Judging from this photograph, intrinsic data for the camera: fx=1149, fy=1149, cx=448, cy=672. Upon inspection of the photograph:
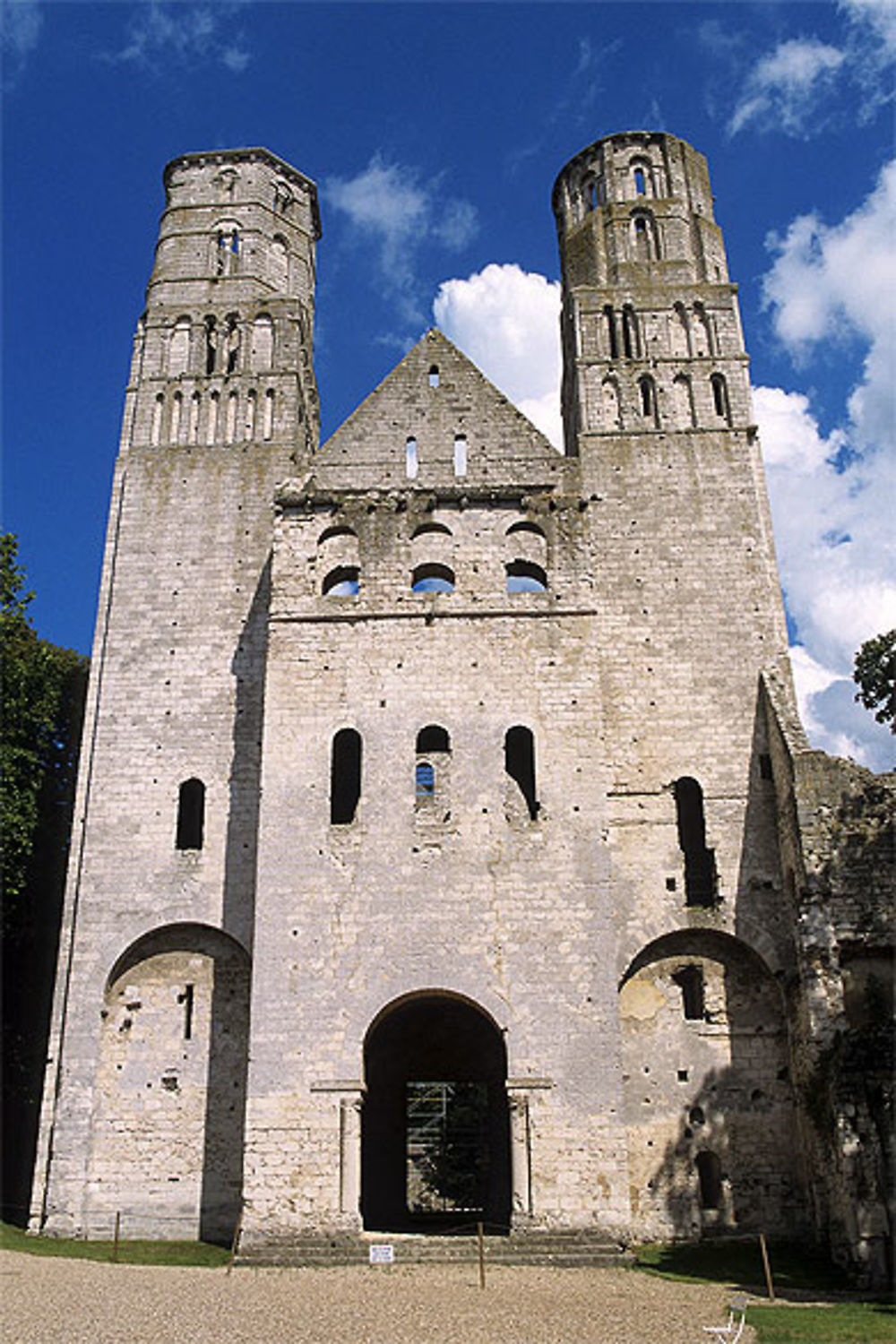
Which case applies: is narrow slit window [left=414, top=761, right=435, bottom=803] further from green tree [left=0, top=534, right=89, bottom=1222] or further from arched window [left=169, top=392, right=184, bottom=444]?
arched window [left=169, top=392, right=184, bottom=444]

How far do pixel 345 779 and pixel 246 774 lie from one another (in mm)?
2115

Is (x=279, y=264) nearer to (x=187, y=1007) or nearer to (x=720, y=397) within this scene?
(x=720, y=397)

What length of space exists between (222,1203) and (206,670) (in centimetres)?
1038

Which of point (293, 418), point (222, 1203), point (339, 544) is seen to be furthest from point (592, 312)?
point (222, 1203)

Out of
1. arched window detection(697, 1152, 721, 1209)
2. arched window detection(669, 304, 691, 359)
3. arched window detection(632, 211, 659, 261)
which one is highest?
arched window detection(632, 211, 659, 261)

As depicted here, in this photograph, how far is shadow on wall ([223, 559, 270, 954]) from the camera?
2212cm

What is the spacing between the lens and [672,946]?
853 inches

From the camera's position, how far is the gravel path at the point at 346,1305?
12.6 m

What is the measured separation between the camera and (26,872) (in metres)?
27.2

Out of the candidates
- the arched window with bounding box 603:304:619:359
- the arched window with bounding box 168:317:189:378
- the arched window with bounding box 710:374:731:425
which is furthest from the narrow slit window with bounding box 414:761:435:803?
the arched window with bounding box 168:317:189:378

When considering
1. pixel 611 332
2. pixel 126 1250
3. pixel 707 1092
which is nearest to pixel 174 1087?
pixel 126 1250

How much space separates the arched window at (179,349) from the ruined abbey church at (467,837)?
0.29 m

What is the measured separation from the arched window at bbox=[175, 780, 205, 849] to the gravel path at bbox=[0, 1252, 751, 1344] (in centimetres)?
809

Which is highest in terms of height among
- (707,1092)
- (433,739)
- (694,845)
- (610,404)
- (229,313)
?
(229,313)
